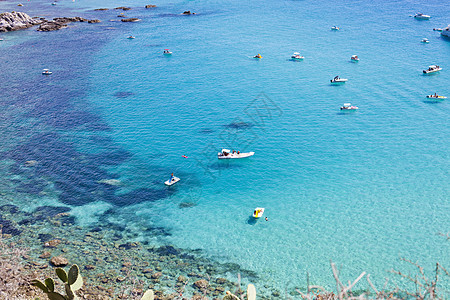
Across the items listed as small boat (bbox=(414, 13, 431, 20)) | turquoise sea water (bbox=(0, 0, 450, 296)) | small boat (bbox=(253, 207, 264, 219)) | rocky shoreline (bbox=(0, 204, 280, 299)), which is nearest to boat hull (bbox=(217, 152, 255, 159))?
turquoise sea water (bbox=(0, 0, 450, 296))

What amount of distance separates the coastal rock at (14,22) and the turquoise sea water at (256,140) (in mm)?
25159

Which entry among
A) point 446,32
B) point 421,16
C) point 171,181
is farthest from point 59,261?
point 421,16

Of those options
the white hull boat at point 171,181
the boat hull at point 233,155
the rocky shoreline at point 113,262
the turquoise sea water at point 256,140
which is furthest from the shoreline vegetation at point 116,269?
the boat hull at point 233,155

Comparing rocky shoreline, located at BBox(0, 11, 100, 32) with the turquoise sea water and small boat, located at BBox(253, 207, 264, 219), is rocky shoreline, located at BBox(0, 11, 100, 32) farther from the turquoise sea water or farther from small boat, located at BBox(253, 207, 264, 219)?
small boat, located at BBox(253, 207, 264, 219)

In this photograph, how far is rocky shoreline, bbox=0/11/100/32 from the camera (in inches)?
5044

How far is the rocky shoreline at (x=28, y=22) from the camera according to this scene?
128125 millimetres

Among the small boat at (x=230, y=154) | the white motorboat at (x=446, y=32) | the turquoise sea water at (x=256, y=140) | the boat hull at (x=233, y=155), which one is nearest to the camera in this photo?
the turquoise sea water at (x=256, y=140)

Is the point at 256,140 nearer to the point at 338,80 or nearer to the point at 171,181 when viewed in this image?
the point at 171,181

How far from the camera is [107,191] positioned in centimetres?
4641

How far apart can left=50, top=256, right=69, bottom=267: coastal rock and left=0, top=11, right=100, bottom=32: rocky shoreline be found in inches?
4537

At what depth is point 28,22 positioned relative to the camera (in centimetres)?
13550

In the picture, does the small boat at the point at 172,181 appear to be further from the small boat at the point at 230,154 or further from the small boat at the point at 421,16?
the small boat at the point at 421,16

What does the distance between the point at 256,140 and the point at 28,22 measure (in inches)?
4748

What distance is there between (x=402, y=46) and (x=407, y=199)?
6558 centimetres
